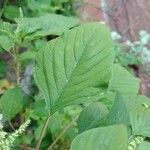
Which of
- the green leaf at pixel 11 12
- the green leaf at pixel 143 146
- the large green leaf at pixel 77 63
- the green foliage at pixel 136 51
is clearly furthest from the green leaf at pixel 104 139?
the green foliage at pixel 136 51

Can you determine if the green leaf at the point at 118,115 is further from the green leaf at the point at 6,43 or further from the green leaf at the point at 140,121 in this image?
the green leaf at the point at 6,43

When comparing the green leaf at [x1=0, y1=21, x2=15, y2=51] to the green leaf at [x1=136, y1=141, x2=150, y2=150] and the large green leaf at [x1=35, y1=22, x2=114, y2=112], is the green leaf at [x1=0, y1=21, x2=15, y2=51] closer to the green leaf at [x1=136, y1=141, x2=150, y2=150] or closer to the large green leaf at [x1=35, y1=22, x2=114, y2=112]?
the large green leaf at [x1=35, y1=22, x2=114, y2=112]

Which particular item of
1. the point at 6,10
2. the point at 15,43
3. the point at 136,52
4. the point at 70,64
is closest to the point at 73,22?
the point at 15,43

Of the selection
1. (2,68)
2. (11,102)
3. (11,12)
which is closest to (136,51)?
(11,12)

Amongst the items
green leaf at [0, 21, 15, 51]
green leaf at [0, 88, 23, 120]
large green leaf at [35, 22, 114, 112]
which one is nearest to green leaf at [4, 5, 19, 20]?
green leaf at [0, 21, 15, 51]

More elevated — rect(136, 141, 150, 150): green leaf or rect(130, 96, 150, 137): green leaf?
rect(136, 141, 150, 150): green leaf
